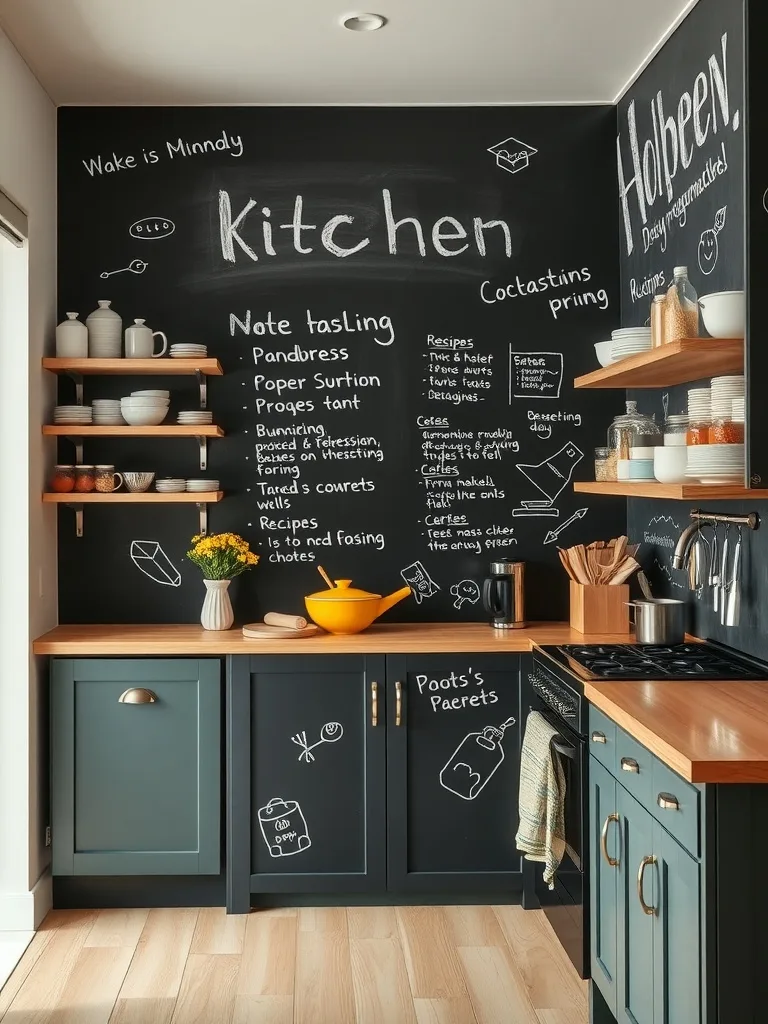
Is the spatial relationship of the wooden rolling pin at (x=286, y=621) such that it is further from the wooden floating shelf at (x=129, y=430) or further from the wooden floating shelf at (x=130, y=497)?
the wooden floating shelf at (x=129, y=430)

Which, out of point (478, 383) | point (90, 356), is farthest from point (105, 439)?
point (478, 383)

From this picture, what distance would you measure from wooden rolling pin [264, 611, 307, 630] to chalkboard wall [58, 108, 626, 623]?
228 millimetres

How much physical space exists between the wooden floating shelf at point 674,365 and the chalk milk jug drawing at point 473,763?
1224 millimetres

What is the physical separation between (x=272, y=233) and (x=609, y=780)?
2.36 metres

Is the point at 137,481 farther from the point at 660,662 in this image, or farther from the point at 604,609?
the point at 660,662

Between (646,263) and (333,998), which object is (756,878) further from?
(646,263)

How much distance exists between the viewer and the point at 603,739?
8.43 feet

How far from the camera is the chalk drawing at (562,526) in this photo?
3.88 meters

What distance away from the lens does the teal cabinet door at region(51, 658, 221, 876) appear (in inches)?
134

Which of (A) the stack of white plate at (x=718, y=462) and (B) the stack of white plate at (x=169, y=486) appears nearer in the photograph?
(A) the stack of white plate at (x=718, y=462)

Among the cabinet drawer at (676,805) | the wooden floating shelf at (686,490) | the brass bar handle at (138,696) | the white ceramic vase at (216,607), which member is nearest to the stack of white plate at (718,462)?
the wooden floating shelf at (686,490)

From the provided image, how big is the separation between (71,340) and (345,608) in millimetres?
1341

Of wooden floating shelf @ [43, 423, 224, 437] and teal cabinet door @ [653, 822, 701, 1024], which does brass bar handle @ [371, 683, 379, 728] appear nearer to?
wooden floating shelf @ [43, 423, 224, 437]

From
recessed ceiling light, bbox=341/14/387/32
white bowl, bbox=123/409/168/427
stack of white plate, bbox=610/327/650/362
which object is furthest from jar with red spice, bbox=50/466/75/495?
stack of white plate, bbox=610/327/650/362
